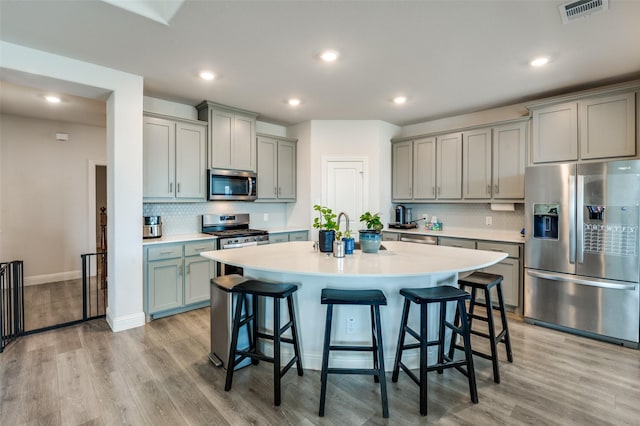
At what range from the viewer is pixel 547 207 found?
10.8 feet

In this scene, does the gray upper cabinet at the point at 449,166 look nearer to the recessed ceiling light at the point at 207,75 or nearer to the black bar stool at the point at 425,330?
the black bar stool at the point at 425,330

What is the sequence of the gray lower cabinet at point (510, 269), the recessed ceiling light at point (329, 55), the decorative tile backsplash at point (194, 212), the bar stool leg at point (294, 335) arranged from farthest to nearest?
the decorative tile backsplash at point (194, 212), the gray lower cabinet at point (510, 269), the recessed ceiling light at point (329, 55), the bar stool leg at point (294, 335)

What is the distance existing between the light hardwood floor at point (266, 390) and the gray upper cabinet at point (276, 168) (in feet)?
8.44

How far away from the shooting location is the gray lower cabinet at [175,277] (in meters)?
3.48

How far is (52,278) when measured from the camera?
5133 millimetres

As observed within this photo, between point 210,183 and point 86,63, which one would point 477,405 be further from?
point 86,63

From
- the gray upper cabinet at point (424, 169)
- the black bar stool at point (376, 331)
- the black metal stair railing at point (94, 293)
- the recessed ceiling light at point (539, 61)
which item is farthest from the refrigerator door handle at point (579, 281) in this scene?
the black metal stair railing at point (94, 293)

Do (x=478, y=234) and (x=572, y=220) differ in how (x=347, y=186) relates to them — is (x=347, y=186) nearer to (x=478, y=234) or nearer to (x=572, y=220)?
(x=478, y=234)

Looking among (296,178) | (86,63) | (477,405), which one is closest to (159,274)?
(86,63)

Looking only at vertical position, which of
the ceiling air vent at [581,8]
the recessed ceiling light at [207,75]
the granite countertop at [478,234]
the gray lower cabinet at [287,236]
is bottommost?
the gray lower cabinet at [287,236]

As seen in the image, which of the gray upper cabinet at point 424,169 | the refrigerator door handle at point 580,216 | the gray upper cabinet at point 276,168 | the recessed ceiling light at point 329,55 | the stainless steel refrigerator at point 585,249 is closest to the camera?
the recessed ceiling light at point 329,55

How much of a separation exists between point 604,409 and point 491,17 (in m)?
2.73

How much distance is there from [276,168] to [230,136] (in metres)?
0.91

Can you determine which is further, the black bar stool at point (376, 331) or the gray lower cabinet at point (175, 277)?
the gray lower cabinet at point (175, 277)
